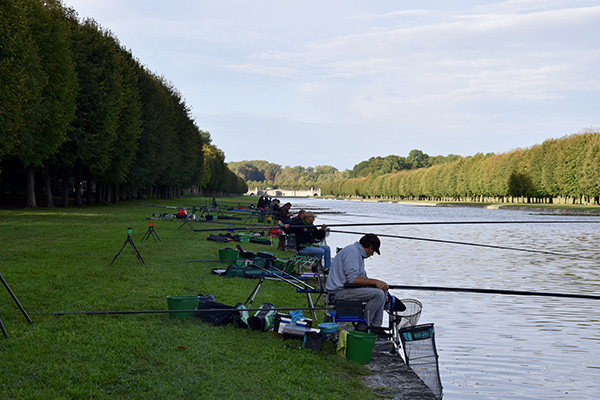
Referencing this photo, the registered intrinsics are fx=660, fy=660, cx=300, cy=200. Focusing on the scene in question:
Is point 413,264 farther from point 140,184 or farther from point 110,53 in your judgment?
point 140,184

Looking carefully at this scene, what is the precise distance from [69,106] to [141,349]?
3857 centimetres

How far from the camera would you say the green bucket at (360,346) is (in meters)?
9.30

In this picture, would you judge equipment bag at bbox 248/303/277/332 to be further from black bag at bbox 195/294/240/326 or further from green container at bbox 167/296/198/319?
green container at bbox 167/296/198/319

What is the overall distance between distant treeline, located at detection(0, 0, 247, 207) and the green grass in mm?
22085

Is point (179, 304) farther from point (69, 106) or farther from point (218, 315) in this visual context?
point (69, 106)

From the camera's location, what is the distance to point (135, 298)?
41.0ft

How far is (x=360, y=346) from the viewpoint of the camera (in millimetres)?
9312

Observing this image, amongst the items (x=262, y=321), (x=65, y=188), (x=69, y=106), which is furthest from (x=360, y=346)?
(x=65, y=188)

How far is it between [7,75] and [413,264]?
22.8 meters

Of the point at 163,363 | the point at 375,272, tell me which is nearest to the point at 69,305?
the point at 163,363

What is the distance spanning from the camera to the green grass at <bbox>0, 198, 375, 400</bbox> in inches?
286

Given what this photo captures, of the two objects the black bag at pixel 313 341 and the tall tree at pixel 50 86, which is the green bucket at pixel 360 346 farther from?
the tall tree at pixel 50 86

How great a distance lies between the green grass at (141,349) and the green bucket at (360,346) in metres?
0.19

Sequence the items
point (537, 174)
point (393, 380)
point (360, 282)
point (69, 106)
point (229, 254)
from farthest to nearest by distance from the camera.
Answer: point (537, 174), point (69, 106), point (229, 254), point (360, 282), point (393, 380)
